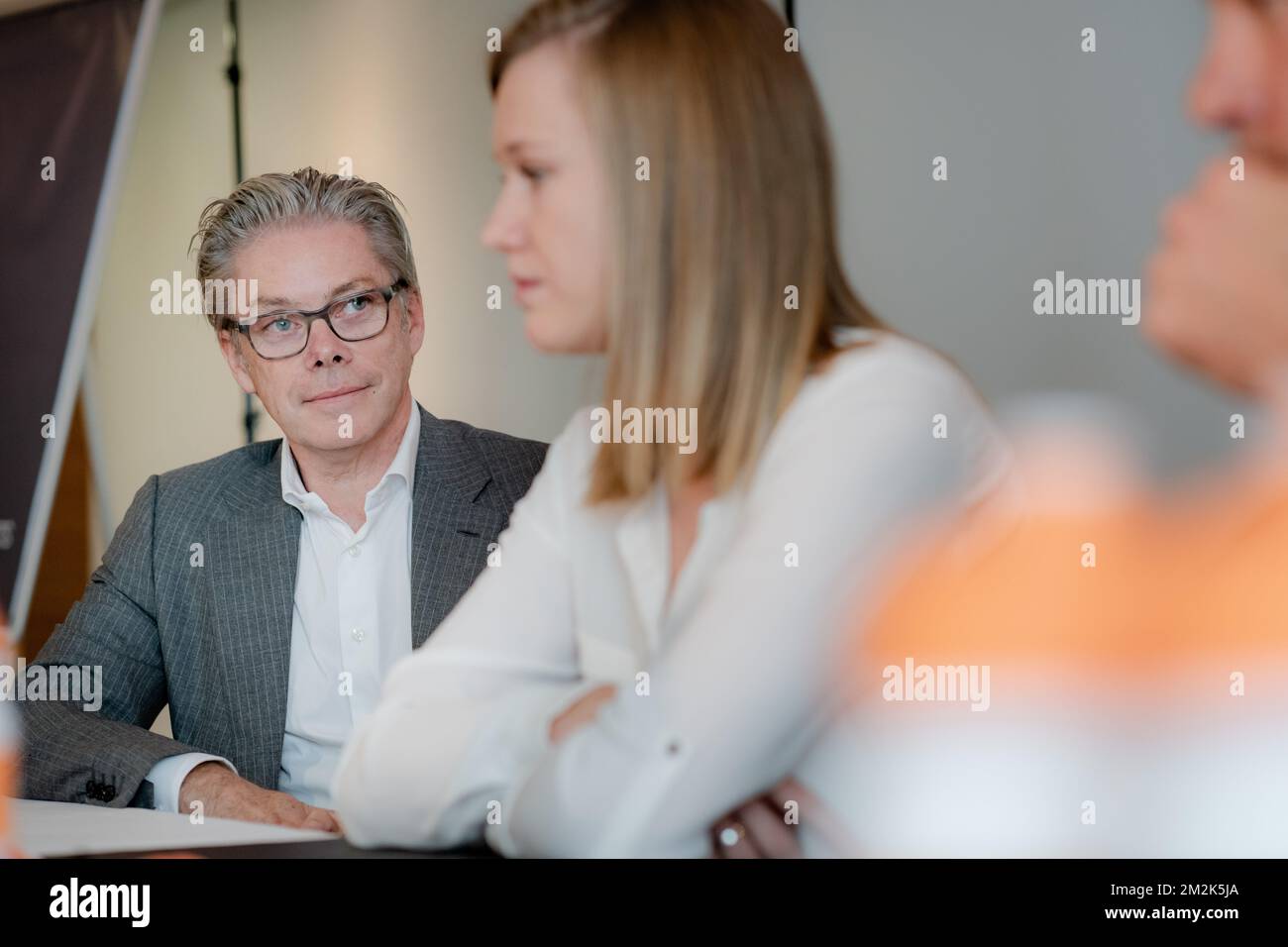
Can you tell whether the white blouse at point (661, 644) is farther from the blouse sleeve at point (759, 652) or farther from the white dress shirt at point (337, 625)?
the white dress shirt at point (337, 625)

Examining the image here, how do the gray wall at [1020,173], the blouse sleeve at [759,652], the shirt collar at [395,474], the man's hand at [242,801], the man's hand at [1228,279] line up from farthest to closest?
the shirt collar at [395,474] < the man's hand at [242,801] < the gray wall at [1020,173] < the man's hand at [1228,279] < the blouse sleeve at [759,652]

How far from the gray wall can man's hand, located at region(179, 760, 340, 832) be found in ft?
3.06

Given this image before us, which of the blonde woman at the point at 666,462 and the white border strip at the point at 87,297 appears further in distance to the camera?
the white border strip at the point at 87,297

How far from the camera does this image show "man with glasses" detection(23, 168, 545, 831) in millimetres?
1670

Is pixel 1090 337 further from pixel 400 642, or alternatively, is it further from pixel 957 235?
pixel 400 642

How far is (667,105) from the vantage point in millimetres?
1440

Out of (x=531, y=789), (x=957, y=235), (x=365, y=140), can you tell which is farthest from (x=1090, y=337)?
(x=365, y=140)

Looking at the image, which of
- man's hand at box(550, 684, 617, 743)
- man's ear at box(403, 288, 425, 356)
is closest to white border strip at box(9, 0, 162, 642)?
man's ear at box(403, 288, 425, 356)

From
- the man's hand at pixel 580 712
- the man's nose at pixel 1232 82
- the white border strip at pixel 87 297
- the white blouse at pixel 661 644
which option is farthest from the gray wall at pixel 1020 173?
the white border strip at pixel 87 297

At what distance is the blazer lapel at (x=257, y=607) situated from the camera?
5.54 ft

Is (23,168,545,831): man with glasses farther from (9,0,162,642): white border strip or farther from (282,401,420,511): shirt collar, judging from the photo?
(9,0,162,642): white border strip

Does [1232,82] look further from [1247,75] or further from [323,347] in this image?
[323,347]

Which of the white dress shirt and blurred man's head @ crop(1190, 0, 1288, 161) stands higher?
blurred man's head @ crop(1190, 0, 1288, 161)

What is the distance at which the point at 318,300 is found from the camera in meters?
1.72
